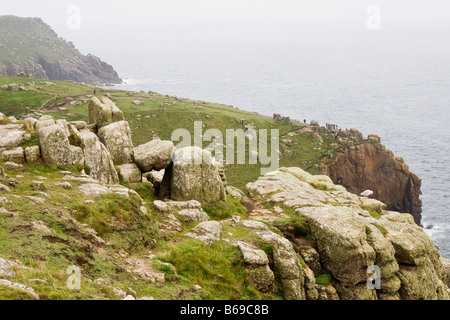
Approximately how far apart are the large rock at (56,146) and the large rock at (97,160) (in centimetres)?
161

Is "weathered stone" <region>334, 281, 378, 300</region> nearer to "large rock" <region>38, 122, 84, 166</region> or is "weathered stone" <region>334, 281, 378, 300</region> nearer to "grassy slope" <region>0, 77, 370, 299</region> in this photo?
"grassy slope" <region>0, 77, 370, 299</region>

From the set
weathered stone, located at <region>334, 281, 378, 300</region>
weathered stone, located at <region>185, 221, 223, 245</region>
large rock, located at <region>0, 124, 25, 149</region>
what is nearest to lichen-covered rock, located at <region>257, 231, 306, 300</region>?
weathered stone, located at <region>334, 281, 378, 300</region>

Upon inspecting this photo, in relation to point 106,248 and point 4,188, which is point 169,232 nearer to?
point 106,248

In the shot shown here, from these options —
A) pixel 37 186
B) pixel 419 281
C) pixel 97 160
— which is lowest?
pixel 419 281

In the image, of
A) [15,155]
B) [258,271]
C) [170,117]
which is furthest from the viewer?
[170,117]

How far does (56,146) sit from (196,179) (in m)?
12.1

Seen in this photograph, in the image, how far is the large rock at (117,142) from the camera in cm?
3872

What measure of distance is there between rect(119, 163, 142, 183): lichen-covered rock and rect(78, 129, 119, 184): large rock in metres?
1.30

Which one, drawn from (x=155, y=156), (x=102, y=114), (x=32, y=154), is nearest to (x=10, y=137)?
(x=32, y=154)

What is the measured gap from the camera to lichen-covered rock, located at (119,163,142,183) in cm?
3631

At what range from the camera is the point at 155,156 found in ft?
120
